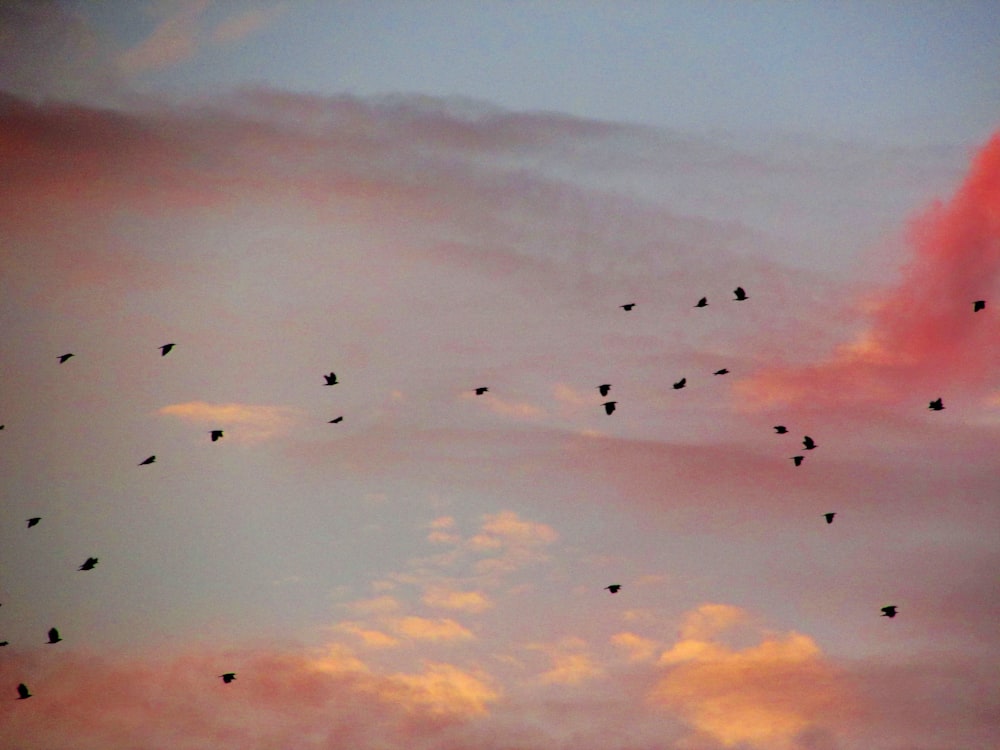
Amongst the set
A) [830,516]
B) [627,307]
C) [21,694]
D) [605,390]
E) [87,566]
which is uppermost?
[627,307]

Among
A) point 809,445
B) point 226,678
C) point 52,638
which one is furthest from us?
point 226,678

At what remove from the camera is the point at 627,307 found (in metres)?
98.6

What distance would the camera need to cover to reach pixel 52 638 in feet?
276

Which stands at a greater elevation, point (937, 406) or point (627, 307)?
point (627, 307)

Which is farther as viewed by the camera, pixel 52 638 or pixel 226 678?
pixel 226 678

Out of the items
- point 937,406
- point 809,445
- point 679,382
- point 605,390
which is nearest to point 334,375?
point 605,390

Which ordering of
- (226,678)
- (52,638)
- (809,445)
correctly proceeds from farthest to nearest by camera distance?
(226,678)
(809,445)
(52,638)

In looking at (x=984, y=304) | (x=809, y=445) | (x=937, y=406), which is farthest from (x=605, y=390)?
(x=984, y=304)

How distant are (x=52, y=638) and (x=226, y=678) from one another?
16.4 meters

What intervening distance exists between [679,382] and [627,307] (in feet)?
22.3

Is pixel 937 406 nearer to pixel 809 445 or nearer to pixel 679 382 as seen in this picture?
pixel 809 445

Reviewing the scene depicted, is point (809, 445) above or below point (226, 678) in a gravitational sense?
above

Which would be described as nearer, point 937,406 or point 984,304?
point 937,406

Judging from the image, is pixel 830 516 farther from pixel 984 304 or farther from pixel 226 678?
pixel 226 678
